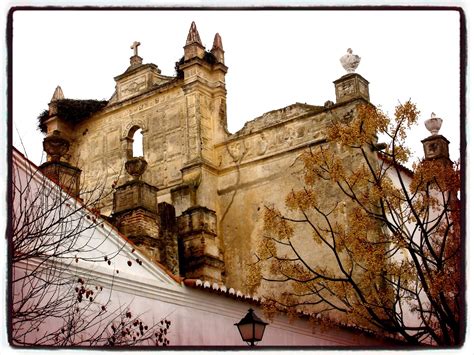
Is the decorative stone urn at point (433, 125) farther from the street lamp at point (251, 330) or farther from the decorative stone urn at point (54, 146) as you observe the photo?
the decorative stone urn at point (54, 146)

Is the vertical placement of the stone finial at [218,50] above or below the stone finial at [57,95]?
above

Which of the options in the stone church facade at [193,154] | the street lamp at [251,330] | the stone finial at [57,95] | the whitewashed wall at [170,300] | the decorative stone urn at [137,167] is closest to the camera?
the street lamp at [251,330]

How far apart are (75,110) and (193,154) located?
3.18 metres

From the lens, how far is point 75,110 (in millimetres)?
18141

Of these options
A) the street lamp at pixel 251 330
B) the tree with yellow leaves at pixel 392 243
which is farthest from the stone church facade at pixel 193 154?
the street lamp at pixel 251 330

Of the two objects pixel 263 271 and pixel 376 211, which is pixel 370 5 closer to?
pixel 376 211

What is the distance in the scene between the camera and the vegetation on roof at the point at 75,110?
18.1 m

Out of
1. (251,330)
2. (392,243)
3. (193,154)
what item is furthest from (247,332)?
(193,154)

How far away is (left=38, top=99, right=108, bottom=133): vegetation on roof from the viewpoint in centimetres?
1809

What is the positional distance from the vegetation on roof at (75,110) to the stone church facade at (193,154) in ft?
0.07

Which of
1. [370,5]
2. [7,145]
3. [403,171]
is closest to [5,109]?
[7,145]

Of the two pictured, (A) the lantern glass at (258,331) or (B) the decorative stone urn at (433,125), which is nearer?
(A) the lantern glass at (258,331)

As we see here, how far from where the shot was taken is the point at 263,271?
45.7ft

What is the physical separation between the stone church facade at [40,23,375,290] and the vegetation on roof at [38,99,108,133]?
0.07 feet
